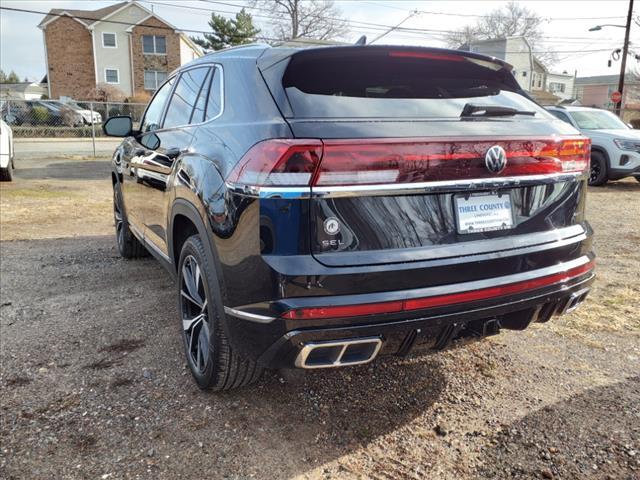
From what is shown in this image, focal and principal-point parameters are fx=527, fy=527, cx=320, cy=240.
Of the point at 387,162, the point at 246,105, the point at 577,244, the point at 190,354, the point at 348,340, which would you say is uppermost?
the point at 246,105

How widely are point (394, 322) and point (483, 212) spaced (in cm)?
65

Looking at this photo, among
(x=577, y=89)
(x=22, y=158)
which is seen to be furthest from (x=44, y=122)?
(x=577, y=89)

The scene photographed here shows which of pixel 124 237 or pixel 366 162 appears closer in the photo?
pixel 366 162

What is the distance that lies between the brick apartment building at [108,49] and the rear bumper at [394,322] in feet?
147

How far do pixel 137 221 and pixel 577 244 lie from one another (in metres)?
3.40

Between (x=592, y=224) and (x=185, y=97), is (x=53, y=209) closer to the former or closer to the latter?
(x=185, y=97)

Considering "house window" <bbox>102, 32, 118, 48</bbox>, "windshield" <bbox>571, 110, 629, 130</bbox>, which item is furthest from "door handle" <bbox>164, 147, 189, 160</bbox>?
"house window" <bbox>102, 32, 118, 48</bbox>

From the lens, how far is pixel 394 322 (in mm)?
2143

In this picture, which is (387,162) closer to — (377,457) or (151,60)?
(377,457)

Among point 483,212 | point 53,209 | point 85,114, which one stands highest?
point 85,114

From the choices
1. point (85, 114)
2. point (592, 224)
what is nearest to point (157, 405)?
point (592, 224)

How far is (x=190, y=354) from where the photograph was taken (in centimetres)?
302

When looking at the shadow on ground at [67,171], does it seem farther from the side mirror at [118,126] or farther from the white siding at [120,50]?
the white siding at [120,50]

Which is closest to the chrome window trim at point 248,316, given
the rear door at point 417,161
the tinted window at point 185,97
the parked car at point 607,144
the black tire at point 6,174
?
the rear door at point 417,161
